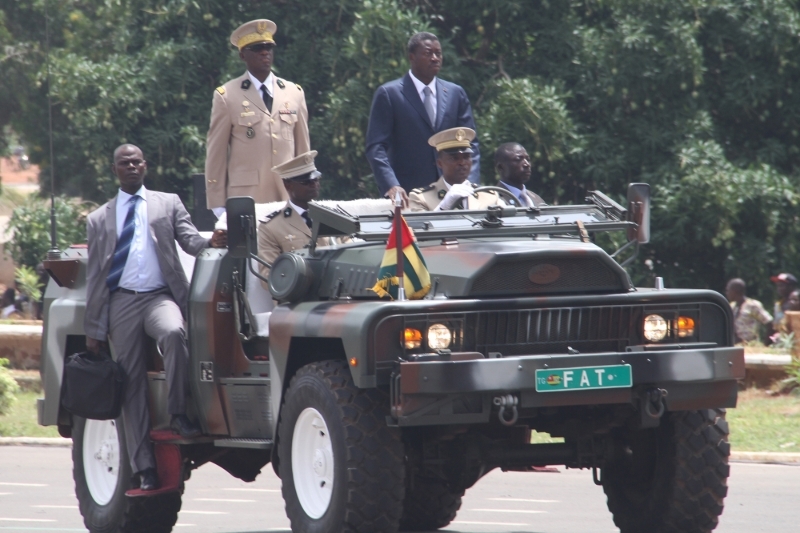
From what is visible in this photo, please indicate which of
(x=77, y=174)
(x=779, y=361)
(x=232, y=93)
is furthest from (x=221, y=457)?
(x=77, y=174)

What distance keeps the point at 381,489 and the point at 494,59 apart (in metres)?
12.8

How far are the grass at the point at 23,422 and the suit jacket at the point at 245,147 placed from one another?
14.8 feet

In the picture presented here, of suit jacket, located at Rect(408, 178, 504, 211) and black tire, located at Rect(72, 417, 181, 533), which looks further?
suit jacket, located at Rect(408, 178, 504, 211)

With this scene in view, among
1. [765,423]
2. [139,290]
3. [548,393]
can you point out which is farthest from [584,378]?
[765,423]

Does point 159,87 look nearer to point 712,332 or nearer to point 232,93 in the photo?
point 232,93

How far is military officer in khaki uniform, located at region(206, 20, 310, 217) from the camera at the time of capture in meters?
9.31

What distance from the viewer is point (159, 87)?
60.2 feet

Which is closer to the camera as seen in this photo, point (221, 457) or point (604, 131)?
point (221, 457)

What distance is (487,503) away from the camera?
31.0 ft

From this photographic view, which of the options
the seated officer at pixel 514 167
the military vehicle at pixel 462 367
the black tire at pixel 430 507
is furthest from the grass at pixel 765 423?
the military vehicle at pixel 462 367

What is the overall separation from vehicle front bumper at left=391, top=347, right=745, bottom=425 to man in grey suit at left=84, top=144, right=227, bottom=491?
1837 mm

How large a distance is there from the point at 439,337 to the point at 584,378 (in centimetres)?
64

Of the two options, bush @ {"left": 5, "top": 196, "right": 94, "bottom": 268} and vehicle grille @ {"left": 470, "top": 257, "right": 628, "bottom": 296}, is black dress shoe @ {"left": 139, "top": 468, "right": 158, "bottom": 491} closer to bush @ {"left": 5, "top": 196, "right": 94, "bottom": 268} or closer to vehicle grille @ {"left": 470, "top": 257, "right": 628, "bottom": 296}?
vehicle grille @ {"left": 470, "top": 257, "right": 628, "bottom": 296}

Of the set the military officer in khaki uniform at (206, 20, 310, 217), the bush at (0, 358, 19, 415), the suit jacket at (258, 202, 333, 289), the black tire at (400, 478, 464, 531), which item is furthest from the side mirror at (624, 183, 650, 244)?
the bush at (0, 358, 19, 415)
